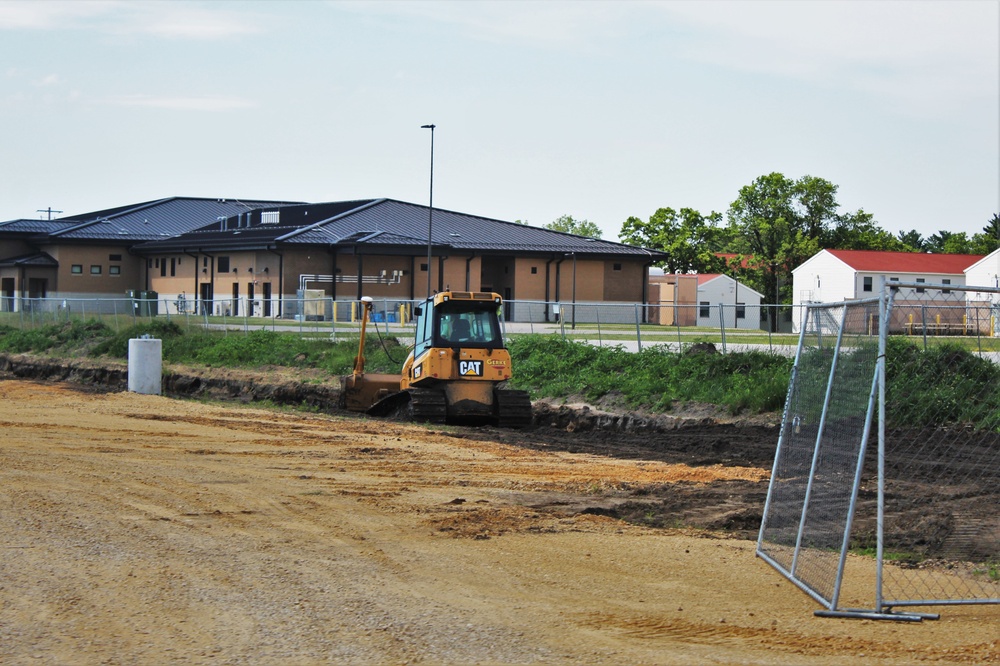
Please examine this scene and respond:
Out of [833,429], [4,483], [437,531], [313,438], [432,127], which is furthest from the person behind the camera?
[432,127]

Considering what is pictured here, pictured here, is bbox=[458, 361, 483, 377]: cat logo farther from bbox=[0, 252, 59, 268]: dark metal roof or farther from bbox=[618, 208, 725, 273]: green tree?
bbox=[618, 208, 725, 273]: green tree

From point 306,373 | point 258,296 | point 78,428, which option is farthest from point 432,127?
point 78,428

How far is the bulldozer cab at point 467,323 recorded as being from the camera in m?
21.0

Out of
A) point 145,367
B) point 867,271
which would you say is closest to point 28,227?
point 145,367

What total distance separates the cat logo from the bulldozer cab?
A: 1.04 ft

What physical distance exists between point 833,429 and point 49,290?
74277 millimetres

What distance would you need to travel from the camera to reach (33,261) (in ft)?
246

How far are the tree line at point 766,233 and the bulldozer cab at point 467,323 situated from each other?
7826 centimetres

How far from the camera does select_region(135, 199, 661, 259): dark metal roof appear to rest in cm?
6738

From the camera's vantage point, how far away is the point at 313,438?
19.3 m

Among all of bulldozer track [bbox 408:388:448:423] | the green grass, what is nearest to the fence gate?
the green grass

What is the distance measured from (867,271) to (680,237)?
76.5ft

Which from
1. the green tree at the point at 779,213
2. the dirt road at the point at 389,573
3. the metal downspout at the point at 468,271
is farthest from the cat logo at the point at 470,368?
the green tree at the point at 779,213

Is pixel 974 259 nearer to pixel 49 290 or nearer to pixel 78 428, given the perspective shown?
pixel 49 290
